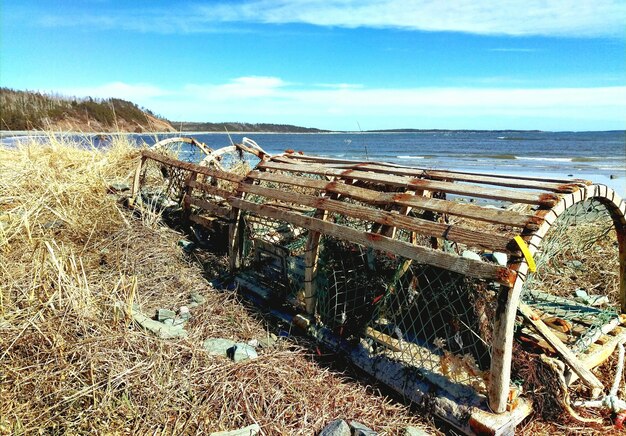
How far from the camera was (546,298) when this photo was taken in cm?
399

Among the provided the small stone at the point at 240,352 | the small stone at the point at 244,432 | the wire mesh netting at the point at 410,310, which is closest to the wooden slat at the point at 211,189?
the wire mesh netting at the point at 410,310

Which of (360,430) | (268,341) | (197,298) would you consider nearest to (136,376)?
(268,341)

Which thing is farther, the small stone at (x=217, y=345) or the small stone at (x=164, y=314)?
the small stone at (x=164, y=314)

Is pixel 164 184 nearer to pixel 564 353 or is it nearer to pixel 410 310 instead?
pixel 410 310

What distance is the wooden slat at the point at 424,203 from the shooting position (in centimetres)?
251

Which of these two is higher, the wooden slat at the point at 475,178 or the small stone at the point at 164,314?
the wooden slat at the point at 475,178

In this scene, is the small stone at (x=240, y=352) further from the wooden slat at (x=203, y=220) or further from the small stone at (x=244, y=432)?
the wooden slat at (x=203, y=220)

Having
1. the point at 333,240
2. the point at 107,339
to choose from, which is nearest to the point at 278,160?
the point at 333,240

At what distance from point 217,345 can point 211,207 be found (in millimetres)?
2192

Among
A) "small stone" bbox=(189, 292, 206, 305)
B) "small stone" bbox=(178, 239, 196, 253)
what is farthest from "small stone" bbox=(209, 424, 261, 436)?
"small stone" bbox=(178, 239, 196, 253)

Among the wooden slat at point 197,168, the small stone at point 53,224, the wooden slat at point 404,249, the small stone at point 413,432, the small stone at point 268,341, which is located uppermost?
the wooden slat at point 197,168

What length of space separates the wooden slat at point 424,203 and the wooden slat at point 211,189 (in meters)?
0.92

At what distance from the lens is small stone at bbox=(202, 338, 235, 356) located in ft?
10.4

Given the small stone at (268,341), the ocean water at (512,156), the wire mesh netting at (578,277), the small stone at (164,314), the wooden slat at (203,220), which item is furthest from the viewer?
the ocean water at (512,156)
